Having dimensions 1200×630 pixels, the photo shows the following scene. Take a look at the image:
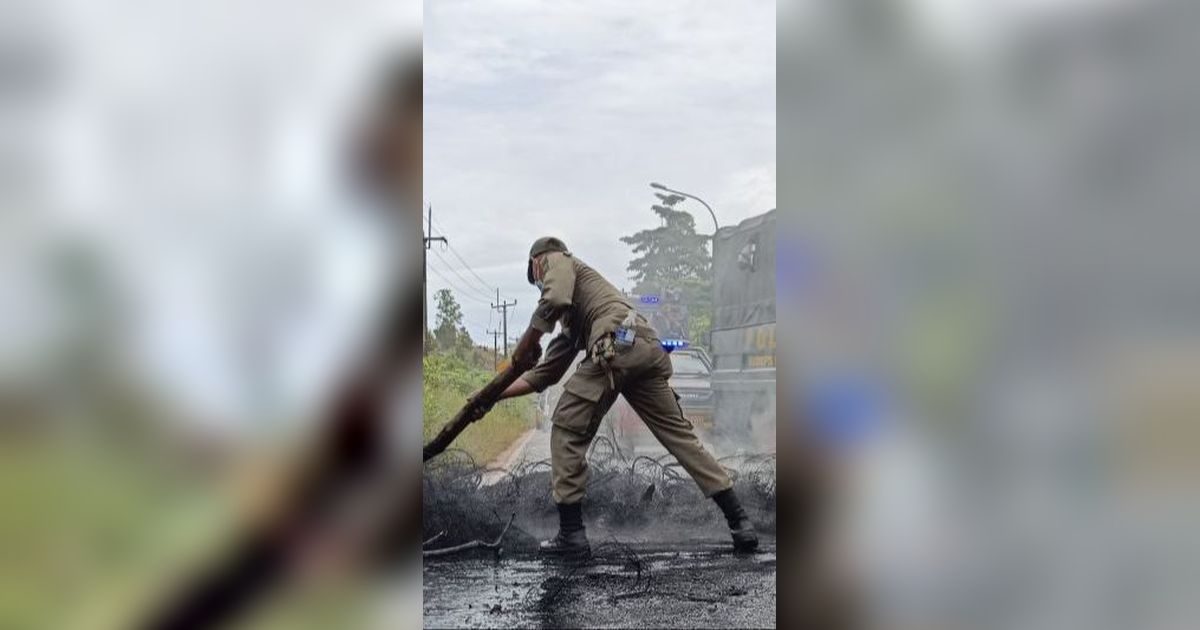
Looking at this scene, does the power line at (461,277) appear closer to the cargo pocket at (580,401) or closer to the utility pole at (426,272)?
the utility pole at (426,272)

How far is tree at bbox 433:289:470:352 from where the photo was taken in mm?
3221

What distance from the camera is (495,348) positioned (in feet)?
10.8

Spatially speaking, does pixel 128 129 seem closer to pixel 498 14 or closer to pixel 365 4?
pixel 365 4

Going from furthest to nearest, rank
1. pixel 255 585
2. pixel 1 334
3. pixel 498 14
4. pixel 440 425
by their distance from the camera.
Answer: pixel 440 425 < pixel 498 14 < pixel 255 585 < pixel 1 334

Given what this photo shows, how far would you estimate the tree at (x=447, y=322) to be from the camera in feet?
10.6

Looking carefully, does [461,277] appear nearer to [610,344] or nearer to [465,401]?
[465,401]

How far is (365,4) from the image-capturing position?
93.3 inches

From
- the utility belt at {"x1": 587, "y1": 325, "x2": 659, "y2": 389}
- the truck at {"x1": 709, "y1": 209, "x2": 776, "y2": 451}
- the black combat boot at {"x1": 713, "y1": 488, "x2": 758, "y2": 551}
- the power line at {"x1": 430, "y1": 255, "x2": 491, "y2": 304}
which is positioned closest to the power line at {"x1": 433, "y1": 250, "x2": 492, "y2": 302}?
the power line at {"x1": 430, "y1": 255, "x2": 491, "y2": 304}

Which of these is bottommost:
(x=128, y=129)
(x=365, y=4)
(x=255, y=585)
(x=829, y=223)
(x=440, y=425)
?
(x=255, y=585)

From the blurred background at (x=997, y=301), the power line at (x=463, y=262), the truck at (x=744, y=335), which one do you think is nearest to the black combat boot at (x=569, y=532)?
the truck at (x=744, y=335)

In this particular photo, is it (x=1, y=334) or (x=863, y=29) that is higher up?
(x=863, y=29)

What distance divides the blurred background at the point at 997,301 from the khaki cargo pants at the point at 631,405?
2.71 ft

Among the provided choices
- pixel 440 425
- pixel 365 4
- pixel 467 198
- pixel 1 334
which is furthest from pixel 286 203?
pixel 440 425

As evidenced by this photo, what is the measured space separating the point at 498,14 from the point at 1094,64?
5.07ft
